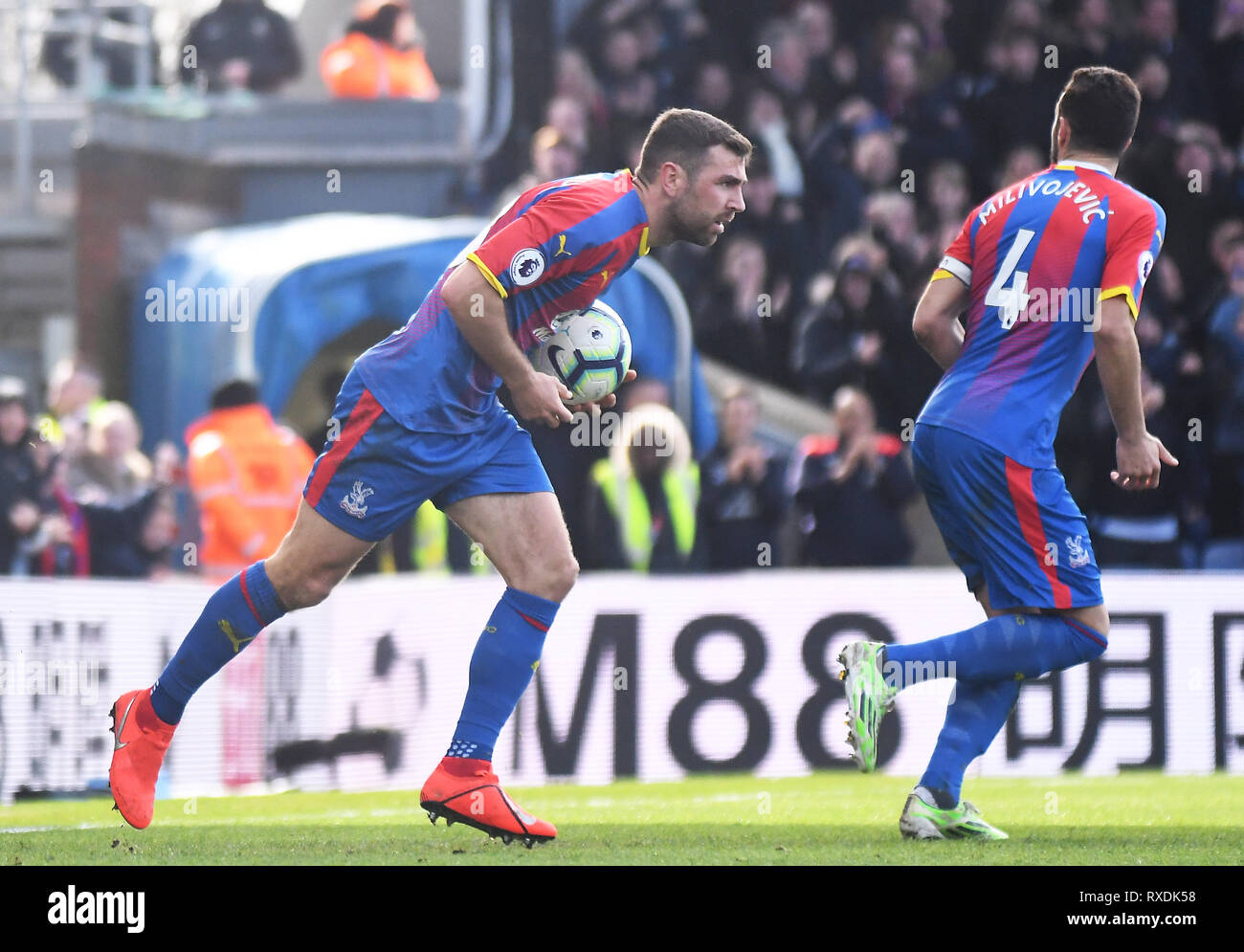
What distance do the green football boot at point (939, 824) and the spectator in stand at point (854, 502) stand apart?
15.3 ft

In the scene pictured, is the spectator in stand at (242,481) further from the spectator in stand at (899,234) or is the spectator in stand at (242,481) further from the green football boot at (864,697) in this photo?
the green football boot at (864,697)

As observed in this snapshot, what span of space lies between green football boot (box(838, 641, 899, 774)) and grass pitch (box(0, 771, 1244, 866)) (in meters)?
0.28

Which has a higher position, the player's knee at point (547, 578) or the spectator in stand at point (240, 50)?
the spectator in stand at point (240, 50)

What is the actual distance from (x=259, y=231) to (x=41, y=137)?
2.00 m

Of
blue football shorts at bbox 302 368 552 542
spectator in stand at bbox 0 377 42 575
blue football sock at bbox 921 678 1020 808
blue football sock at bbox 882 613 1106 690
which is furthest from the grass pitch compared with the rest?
spectator in stand at bbox 0 377 42 575

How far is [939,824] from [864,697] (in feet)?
1.39

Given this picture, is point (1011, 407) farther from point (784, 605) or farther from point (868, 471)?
point (868, 471)

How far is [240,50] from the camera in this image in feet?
45.9

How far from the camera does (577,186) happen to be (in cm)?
566

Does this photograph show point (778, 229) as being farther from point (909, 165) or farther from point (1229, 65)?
point (1229, 65)

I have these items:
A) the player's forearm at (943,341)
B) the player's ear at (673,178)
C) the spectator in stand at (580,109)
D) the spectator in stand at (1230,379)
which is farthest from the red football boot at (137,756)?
the spectator in stand at (1230,379)

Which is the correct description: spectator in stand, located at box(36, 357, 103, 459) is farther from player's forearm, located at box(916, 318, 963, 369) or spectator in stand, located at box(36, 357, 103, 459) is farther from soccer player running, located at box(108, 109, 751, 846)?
player's forearm, located at box(916, 318, 963, 369)

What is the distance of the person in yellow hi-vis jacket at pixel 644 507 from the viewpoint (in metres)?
10.2

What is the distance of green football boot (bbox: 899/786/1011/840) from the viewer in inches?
223
